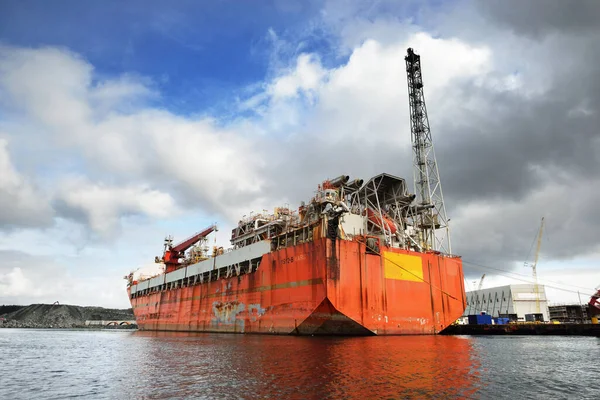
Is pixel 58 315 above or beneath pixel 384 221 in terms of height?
beneath

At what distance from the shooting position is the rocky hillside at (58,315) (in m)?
141

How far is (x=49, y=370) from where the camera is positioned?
16.9 meters

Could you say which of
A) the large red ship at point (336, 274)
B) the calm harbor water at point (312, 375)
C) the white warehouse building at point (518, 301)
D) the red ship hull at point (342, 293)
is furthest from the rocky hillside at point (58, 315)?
the calm harbor water at point (312, 375)

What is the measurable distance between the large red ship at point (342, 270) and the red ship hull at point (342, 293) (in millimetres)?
77

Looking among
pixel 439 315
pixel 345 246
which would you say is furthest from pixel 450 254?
pixel 345 246

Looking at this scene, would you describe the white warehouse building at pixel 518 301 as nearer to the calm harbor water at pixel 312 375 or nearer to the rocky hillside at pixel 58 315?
the calm harbor water at pixel 312 375

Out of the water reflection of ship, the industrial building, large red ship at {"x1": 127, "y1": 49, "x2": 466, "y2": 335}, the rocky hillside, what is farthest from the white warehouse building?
the rocky hillside

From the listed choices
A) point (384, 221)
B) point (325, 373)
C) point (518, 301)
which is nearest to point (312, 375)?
point (325, 373)

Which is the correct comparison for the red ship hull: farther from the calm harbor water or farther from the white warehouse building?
the white warehouse building

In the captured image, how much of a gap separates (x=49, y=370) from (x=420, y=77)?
45.3 meters

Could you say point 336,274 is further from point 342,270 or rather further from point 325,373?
point 325,373

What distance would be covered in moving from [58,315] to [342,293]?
490 feet

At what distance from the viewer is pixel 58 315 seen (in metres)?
144

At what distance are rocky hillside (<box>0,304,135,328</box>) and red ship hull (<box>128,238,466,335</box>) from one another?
128m
